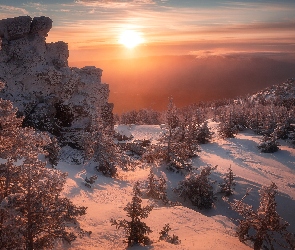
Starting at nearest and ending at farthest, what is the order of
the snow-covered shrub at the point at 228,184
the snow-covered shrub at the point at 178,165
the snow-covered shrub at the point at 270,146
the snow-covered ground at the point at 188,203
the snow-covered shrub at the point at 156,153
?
the snow-covered ground at the point at 188,203 < the snow-covered shrub at the point at 228,184 < the snow-covered shrub at the point at 178,165 < the snow-covered shrub at the point at 156,153 < the snow-covered shrub at the point at 270,146

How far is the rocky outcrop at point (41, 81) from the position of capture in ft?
112

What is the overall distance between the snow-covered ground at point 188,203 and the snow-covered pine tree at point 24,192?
4.17m

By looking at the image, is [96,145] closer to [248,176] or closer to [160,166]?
[160,166]

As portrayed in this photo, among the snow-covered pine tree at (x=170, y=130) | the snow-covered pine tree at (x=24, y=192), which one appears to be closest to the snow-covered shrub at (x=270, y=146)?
the snow-covered pine tree at (x=170, y=130)

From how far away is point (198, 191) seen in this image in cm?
2578

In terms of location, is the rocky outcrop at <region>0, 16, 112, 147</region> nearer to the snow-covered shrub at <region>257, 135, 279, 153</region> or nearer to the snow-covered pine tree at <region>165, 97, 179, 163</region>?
the snow-covered pine tree at <region>165, 97, 179, 163</region>

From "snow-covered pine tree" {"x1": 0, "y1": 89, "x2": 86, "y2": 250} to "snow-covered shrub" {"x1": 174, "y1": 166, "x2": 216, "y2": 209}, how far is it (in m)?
17.5

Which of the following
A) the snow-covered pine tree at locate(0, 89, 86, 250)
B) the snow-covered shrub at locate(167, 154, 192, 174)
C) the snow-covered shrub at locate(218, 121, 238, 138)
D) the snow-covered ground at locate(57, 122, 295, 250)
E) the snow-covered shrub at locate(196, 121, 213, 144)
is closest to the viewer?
the snow-covered pine tree at locate(0, 89, 86, 250)

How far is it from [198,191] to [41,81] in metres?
23.5

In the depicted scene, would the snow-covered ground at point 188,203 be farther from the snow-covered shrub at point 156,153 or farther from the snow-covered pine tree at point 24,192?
the snow-covered pine tree at point 24,192

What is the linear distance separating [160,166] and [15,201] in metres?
24.3

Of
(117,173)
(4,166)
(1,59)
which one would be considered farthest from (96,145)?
(4,166)

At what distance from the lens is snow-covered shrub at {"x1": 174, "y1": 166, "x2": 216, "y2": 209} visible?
25750mm

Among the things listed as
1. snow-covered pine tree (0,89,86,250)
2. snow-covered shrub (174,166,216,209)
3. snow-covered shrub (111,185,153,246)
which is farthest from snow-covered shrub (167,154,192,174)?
snow-covered pine tree (0,89,86,250)
